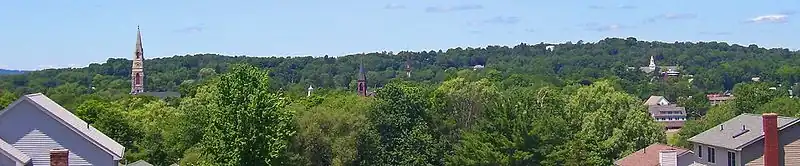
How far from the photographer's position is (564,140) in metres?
54.2

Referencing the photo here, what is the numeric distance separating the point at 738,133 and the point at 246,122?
21305 millimetres

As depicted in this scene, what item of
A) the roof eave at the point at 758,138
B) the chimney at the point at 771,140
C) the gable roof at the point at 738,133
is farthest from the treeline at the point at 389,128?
the chimney at the point at 771,140

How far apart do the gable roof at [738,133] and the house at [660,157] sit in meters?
1.13

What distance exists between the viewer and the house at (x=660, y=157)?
161 ft

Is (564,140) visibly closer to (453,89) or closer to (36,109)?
(453,89)

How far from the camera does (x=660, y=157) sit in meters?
49.8

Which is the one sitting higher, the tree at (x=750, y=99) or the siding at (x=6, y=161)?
the siding at (x=6, y=161)

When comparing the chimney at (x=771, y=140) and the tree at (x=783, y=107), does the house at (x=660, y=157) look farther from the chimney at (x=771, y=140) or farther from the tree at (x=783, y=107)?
the tree at (x=783, y=107)

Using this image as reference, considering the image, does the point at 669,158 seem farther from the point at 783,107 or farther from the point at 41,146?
the point at 783,107

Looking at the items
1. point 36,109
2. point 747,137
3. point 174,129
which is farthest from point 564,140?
point 36,109

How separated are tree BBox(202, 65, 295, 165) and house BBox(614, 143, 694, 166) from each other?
1943cm

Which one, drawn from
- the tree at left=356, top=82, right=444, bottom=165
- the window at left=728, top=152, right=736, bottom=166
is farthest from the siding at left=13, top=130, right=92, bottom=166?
the window at left=728, top=152, right=736, bottom=166

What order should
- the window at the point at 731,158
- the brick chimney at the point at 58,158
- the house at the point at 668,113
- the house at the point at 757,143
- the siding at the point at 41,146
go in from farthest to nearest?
the house at the point at 668,113, the window at the point at 731,158, the house at the point at 757,143, the siding at the point at 41,146, the brick chimney at the point at 58,158

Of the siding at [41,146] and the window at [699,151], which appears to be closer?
the siding at [41,146]
